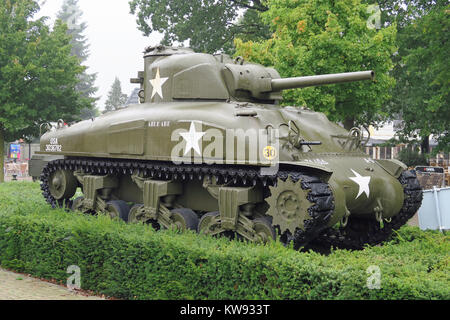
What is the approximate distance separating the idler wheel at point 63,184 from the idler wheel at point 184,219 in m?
4.05

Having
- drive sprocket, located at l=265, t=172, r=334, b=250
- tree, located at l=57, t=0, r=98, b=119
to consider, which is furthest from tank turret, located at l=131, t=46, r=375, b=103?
tree, located at l=57, t=0, r=98, b=119

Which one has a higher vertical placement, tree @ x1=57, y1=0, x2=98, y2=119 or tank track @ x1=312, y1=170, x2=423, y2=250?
tree @ x1=57, y1=0, x2=98, y2=119

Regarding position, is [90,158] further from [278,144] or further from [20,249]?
[278,144]

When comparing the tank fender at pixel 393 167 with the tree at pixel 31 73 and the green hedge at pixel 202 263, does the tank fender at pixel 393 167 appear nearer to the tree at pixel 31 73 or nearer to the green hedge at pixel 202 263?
the green hedge at pixel 202 263

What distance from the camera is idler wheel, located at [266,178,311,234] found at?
8.93 meters

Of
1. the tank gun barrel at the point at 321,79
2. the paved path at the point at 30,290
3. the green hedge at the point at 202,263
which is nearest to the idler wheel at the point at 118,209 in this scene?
the green hedge at the point at 202,263

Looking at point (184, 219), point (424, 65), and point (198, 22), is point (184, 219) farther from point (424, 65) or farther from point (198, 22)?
point (198, 22)

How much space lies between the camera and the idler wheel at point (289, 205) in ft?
29.3

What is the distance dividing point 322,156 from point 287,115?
125 cm

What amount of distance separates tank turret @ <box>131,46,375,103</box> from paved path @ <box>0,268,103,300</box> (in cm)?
457

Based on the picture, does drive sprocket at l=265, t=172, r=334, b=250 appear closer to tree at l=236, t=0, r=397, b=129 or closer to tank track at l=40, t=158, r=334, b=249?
tank track at l=40, t=158, r=334, b=249

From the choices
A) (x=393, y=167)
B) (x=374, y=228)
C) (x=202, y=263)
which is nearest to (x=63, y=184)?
(x=374, y=228)

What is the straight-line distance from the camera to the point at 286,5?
2080cm
